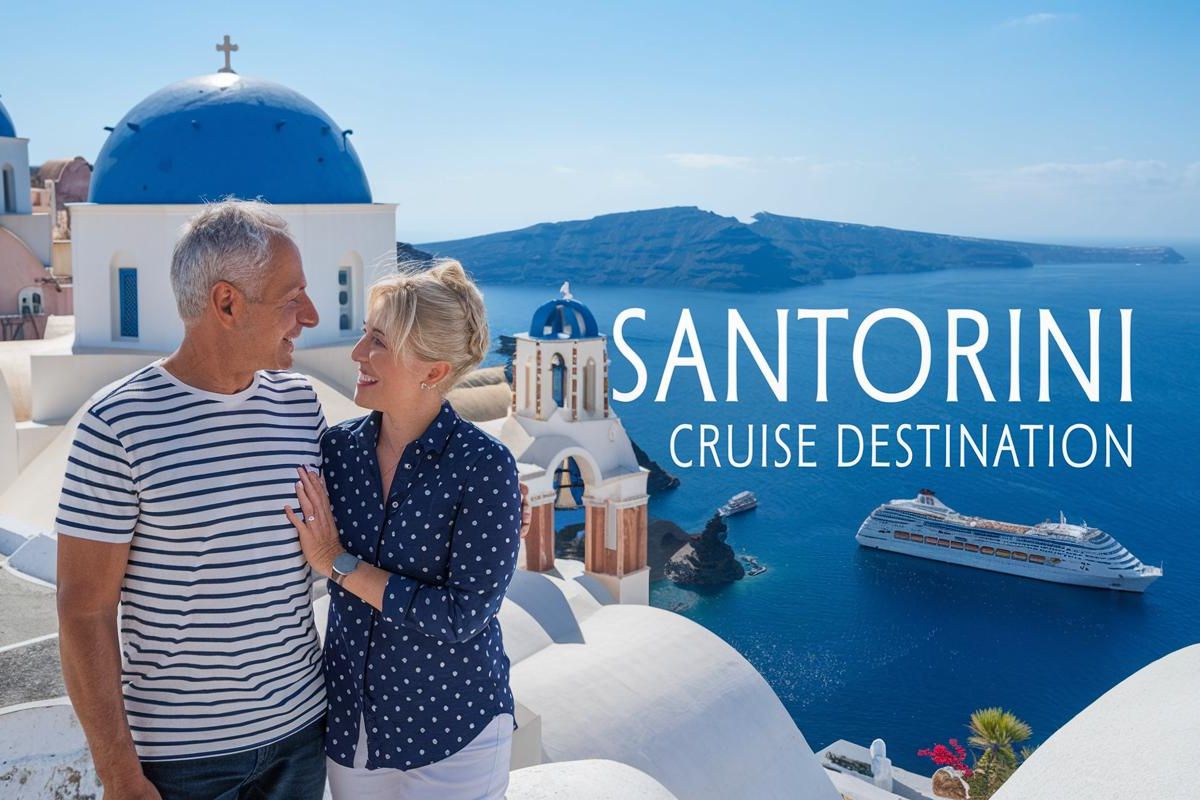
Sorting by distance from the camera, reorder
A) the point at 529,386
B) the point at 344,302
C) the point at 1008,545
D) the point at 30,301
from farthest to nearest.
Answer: the point at 1008,545
the point at 30,301
the point at 529,386
the point at 344,302

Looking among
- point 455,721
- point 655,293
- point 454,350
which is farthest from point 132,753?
point 655,293

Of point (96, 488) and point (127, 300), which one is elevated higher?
point (127, 300)

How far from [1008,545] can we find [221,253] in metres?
27.2

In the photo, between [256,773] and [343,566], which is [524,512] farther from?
[256,773]

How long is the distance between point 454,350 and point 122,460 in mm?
477

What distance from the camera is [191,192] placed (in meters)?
8.55

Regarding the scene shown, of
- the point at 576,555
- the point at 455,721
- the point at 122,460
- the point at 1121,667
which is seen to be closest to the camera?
the point at 122,460

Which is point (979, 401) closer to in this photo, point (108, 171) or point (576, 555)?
point (576, 555)

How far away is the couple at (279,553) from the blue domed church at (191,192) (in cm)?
720

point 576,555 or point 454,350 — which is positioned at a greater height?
point 454,350

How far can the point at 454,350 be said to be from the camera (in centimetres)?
167

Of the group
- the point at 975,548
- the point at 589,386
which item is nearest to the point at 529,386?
the point at 589,386

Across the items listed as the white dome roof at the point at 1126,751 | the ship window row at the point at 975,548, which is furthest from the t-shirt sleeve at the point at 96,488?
the ship window row at the point at 975,548

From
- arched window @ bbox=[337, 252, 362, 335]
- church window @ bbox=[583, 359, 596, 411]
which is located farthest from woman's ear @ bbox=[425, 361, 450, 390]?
church window @ bbox=[583, 359, 596, 411]
